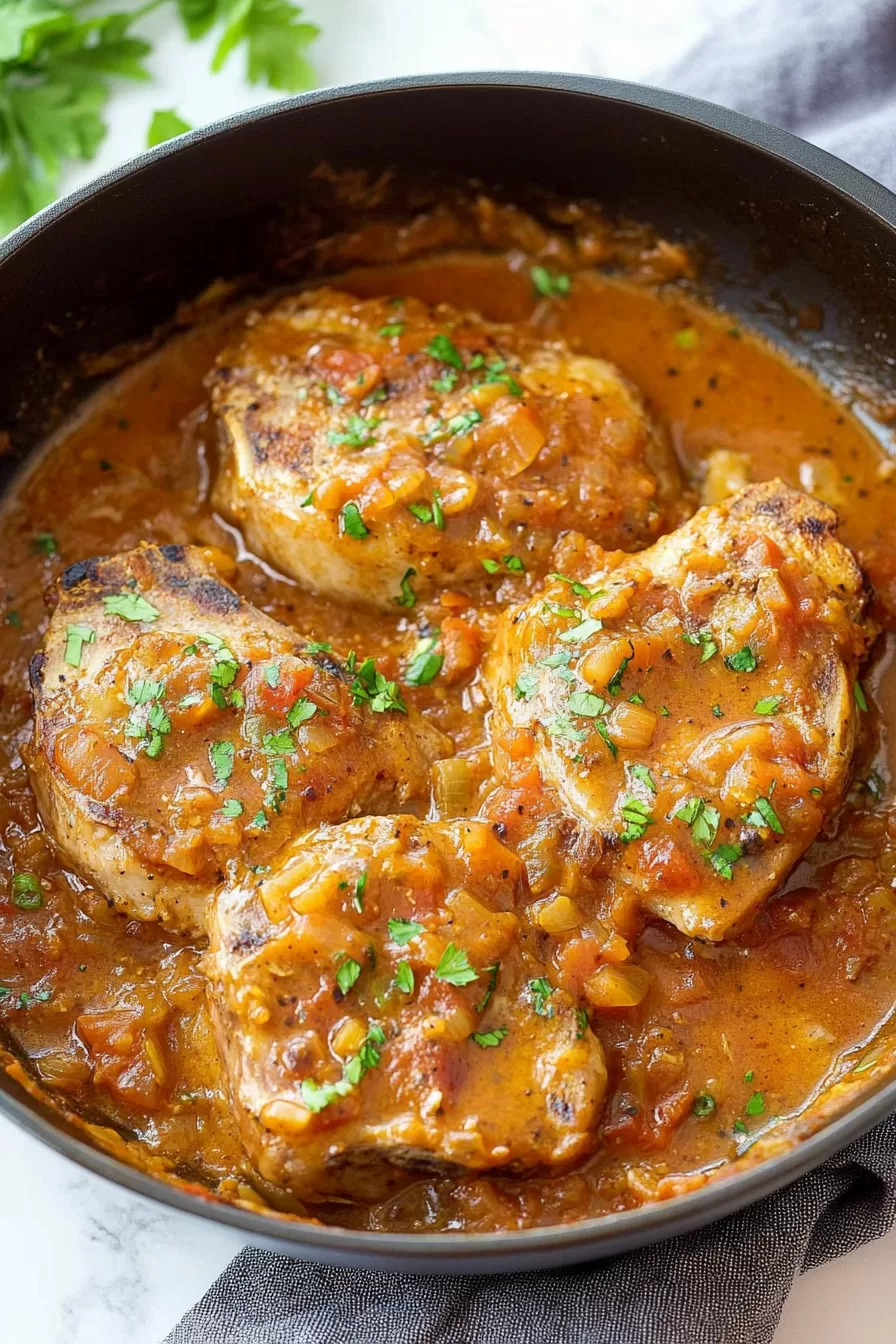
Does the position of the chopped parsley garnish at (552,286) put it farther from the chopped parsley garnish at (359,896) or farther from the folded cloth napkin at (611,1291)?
the folded cloth napkin at (611,1291)

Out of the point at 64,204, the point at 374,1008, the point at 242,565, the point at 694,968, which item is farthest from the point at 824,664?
the point at 64,204

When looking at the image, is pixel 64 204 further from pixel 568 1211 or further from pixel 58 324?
pixel 568 1211

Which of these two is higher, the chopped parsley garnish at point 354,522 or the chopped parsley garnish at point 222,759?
the chopped parsley garnish at point 354,522

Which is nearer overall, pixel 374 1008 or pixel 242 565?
pixel 374 1008

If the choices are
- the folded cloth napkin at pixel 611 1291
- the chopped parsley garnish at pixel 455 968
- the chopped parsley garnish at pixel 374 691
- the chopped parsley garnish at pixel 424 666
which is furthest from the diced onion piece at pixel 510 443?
the folded cloth napkin at pixel 611 1291

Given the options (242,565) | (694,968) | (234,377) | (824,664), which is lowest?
(694,968)

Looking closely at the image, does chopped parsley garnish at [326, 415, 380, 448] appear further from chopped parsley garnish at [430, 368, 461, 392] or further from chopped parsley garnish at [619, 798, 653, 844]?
chopped parsley garnish at [619, 798, 653, 844]
